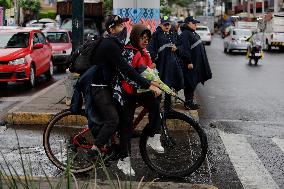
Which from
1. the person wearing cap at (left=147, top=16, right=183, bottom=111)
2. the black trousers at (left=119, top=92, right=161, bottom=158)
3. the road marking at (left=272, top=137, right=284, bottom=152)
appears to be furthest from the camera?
the person wearing cap at (left=147, top=16, right=183, bottom=111)

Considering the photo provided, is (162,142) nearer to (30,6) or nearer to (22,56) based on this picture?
(22,56)

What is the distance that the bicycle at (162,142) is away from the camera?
21.0 feet

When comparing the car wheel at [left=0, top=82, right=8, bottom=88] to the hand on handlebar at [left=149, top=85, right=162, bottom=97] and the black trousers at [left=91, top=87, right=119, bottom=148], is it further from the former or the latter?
the hand on handlebar at [left=149, top=85, right=162, bottom=97]

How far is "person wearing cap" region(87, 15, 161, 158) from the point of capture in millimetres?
5930

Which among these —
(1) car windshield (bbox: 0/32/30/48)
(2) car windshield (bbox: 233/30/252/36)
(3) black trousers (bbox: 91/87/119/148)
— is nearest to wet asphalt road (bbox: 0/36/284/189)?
(3) black trousers (bbox: 91/87/119/148)

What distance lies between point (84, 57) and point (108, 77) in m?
0.33

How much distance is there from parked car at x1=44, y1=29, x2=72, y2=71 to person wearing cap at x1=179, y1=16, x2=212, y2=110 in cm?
999

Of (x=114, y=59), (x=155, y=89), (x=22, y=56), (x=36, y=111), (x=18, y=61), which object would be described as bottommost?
(x=36, y=111)

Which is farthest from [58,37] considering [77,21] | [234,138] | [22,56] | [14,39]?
[234,138]

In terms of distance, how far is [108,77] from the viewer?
6082mm

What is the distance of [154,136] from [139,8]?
627 cm

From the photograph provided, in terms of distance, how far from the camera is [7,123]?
964 centimetres

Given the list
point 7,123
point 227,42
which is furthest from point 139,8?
point 227,42

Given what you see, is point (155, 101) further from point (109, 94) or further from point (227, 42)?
point (227, 42)
